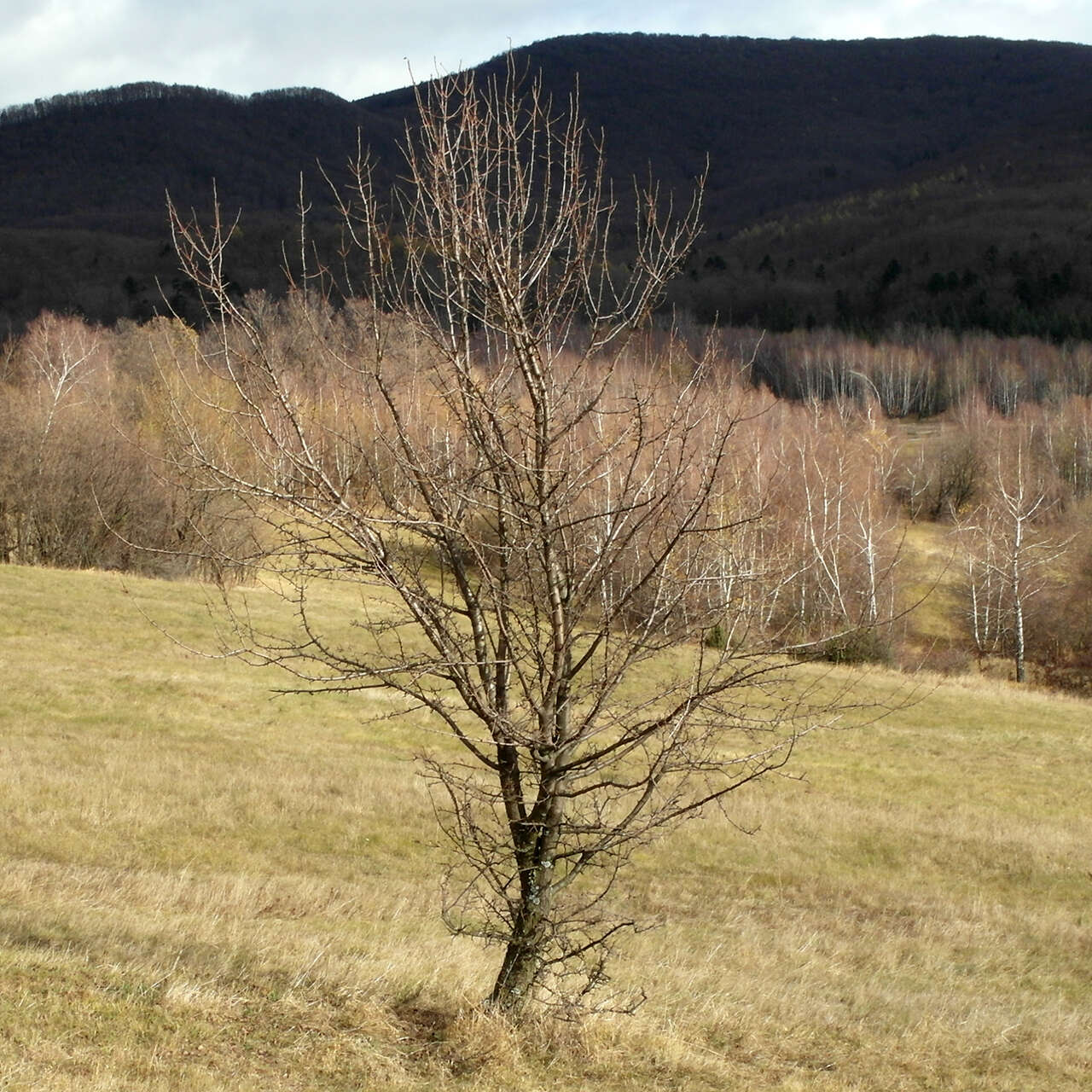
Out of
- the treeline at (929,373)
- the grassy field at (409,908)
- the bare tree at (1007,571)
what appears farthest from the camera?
the treeline at (929,373)

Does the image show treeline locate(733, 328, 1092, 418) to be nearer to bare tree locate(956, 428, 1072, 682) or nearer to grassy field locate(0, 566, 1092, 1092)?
bare tree locate(956, 428, 1072, 682)

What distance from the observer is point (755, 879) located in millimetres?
15406

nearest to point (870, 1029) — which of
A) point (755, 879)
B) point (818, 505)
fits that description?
point (755, 879)

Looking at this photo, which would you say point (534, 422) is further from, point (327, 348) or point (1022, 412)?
point (1022, 412)

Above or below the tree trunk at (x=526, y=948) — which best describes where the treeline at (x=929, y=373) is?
above

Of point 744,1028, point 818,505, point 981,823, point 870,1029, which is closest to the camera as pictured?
point 744,1028

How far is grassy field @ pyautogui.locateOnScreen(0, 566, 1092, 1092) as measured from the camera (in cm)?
634

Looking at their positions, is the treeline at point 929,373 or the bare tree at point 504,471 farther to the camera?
the treeline at point 929,373

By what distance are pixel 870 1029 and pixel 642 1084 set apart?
2685mm

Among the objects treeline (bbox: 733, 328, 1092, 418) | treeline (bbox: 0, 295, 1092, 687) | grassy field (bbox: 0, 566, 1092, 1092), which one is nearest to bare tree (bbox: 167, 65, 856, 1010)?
grassy field (bbox: 0, 566, 1092, 1092)

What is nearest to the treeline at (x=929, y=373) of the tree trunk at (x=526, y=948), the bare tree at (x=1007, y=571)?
the bare tree at (x=1007, y=571)

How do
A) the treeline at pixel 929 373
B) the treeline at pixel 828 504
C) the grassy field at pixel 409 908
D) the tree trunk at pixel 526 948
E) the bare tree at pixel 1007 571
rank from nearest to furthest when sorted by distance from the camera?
the grassy field at pixel 409 908
the tree trunk at pixel 526 948
the treeline at pixel 828 504
the bare tree at pixel 1007 571
the treeline at pixel 929 373

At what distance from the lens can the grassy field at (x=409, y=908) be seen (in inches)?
250

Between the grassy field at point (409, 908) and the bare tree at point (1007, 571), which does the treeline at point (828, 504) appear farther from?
the grassy field at point (409, 908)
